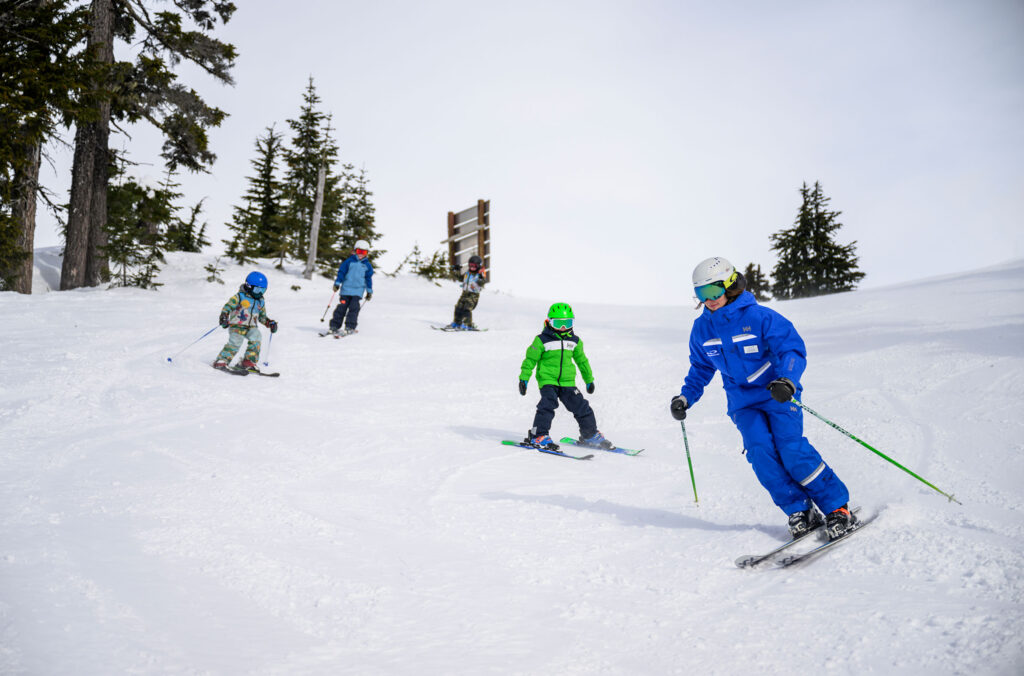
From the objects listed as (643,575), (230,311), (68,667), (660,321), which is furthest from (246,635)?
(660,321)

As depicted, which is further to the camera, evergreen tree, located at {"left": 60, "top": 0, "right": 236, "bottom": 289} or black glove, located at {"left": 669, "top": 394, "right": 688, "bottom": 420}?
evergreen tree, located at {"left": 60, "top": 0, "right": 236, "bottom": 289}

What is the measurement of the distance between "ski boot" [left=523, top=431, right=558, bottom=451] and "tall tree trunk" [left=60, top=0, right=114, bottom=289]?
13.4 m

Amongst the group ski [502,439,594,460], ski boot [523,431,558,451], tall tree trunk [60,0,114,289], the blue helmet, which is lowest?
ski [502,439,594,460]

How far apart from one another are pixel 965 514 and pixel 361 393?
22.9ft

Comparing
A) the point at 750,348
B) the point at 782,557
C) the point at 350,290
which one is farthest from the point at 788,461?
the point at 350,290

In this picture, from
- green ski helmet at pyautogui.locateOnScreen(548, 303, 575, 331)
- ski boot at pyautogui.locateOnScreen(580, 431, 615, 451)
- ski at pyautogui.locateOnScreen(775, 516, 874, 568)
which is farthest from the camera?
green ski helmet at pyautogui.locateOnScreen(548, 303, 575, 331)

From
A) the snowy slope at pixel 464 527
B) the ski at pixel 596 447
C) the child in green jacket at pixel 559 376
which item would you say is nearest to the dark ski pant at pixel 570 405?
the child in green jacket at pixel 559 376

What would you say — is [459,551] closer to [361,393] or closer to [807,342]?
[361,393]

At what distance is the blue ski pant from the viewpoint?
356 cm

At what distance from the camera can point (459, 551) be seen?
A: 3.52m

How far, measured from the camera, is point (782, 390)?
3.44 m

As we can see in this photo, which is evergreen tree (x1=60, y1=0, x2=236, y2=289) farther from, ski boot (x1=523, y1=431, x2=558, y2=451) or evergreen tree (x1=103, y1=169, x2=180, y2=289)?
ski boot (x1=523, y1=431, x2=558, y2=451)

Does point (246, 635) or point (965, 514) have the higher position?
point (965, 514)

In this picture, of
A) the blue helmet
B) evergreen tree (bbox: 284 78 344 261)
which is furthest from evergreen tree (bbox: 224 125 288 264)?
the blue helmet
